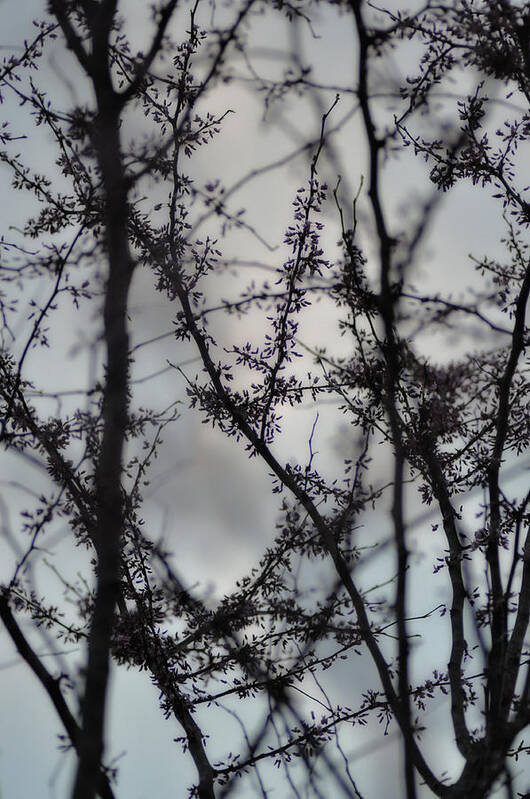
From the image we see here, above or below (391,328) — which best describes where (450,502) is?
above

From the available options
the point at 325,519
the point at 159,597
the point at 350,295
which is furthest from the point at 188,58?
the point at 159,597

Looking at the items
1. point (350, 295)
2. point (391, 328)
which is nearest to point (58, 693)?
point (391, 328)

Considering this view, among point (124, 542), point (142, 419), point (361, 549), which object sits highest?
point (142, 419)

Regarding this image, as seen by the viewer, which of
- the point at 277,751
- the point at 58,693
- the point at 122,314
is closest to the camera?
the point at 122,314

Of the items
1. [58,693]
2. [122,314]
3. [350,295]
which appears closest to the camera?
[122,314]

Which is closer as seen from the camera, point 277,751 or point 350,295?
point 350,295

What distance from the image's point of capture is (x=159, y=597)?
4.85 meters

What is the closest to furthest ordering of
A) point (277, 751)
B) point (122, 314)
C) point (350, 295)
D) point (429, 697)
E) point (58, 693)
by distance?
1. point (122, 314)
2. point (58, 693)
3. point (350, 295)
4. point (277, 751)
5. point (429, 697)

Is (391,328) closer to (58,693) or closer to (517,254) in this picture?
(58,693)

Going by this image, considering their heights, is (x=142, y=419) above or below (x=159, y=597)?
above

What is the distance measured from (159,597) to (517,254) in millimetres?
3250

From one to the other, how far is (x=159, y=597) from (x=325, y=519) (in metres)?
1.19

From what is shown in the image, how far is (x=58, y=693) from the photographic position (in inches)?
121

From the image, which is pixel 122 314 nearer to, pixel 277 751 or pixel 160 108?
pixel 160 108
